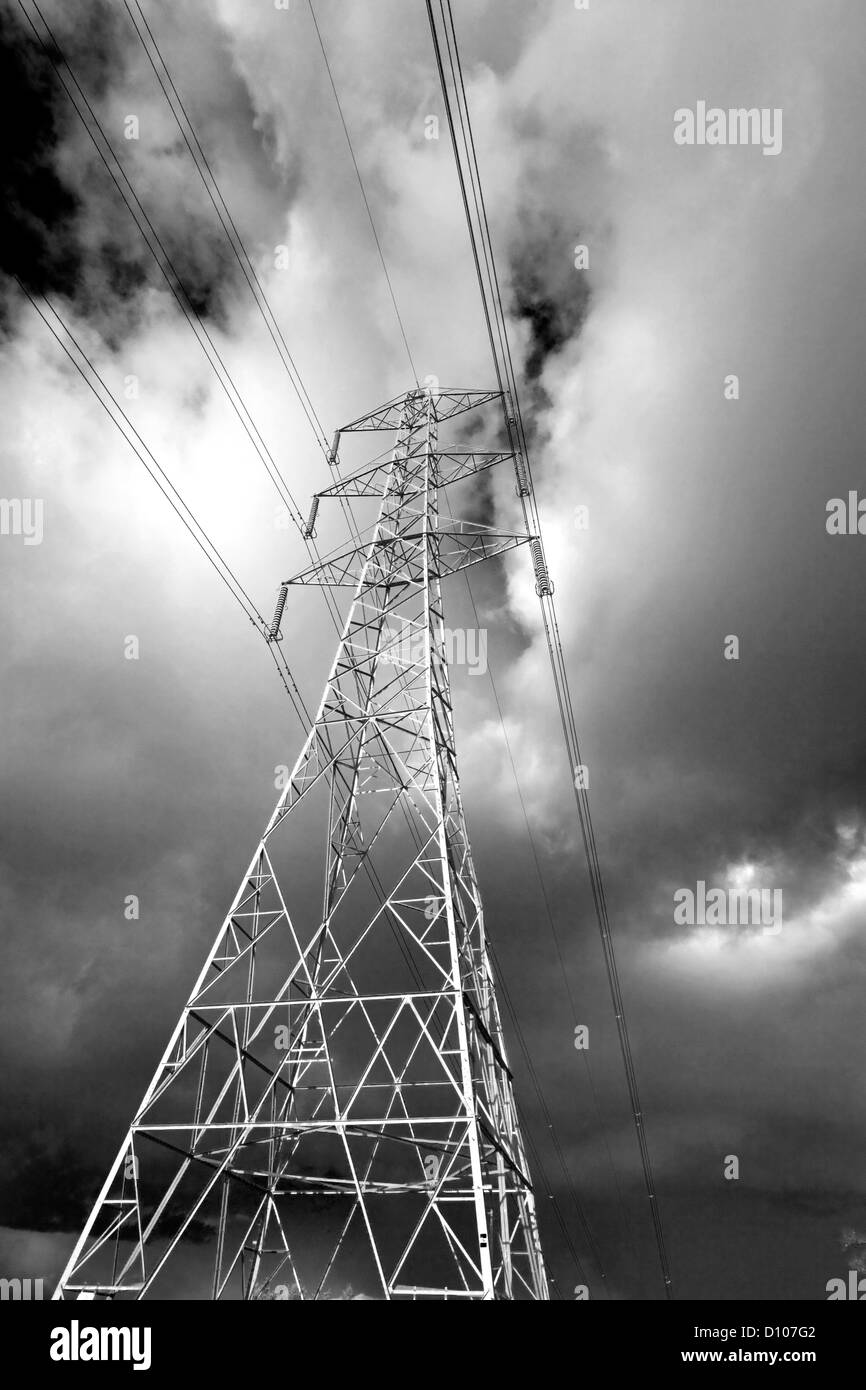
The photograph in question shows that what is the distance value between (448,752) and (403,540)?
8484 millimetres

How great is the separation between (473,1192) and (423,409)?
27147 mm

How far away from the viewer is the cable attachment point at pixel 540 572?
24.8 m

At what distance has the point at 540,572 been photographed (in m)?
25.2

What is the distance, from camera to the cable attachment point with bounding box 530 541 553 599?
2481 cm

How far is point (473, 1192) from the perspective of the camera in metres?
12.2
